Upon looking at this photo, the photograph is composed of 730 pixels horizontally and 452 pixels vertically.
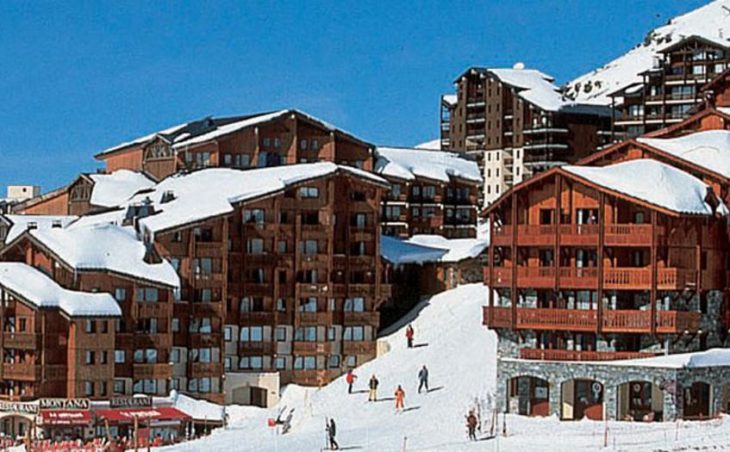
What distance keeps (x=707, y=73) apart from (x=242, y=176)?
4269 centimetres

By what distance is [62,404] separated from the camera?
278ft

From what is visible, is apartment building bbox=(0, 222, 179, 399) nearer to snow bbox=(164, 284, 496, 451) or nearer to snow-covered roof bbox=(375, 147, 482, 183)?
snow bbox=(164, 284, 496, 451)

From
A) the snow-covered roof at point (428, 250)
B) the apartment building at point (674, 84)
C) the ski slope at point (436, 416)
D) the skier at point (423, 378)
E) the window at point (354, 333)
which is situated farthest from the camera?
the apartment building at point (674, 84)

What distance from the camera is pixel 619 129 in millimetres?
128500

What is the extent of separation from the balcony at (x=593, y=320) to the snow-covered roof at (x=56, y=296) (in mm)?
22135

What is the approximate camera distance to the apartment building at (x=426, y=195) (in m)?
118

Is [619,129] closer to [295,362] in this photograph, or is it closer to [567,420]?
[295,362]

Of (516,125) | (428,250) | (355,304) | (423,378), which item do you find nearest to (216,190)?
(355,304)

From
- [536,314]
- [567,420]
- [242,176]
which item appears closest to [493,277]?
[536,314]

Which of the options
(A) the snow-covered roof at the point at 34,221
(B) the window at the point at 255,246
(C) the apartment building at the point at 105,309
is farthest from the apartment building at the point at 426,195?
(C) the apartment building at the point at 105,309

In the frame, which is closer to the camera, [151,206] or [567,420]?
[567,420]

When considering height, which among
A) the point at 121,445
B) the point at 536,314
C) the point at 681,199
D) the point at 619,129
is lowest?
the point at 121,445

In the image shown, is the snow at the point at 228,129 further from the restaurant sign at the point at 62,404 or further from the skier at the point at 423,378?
the skier at the point at 423,378

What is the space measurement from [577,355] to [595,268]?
3875 millimetres
